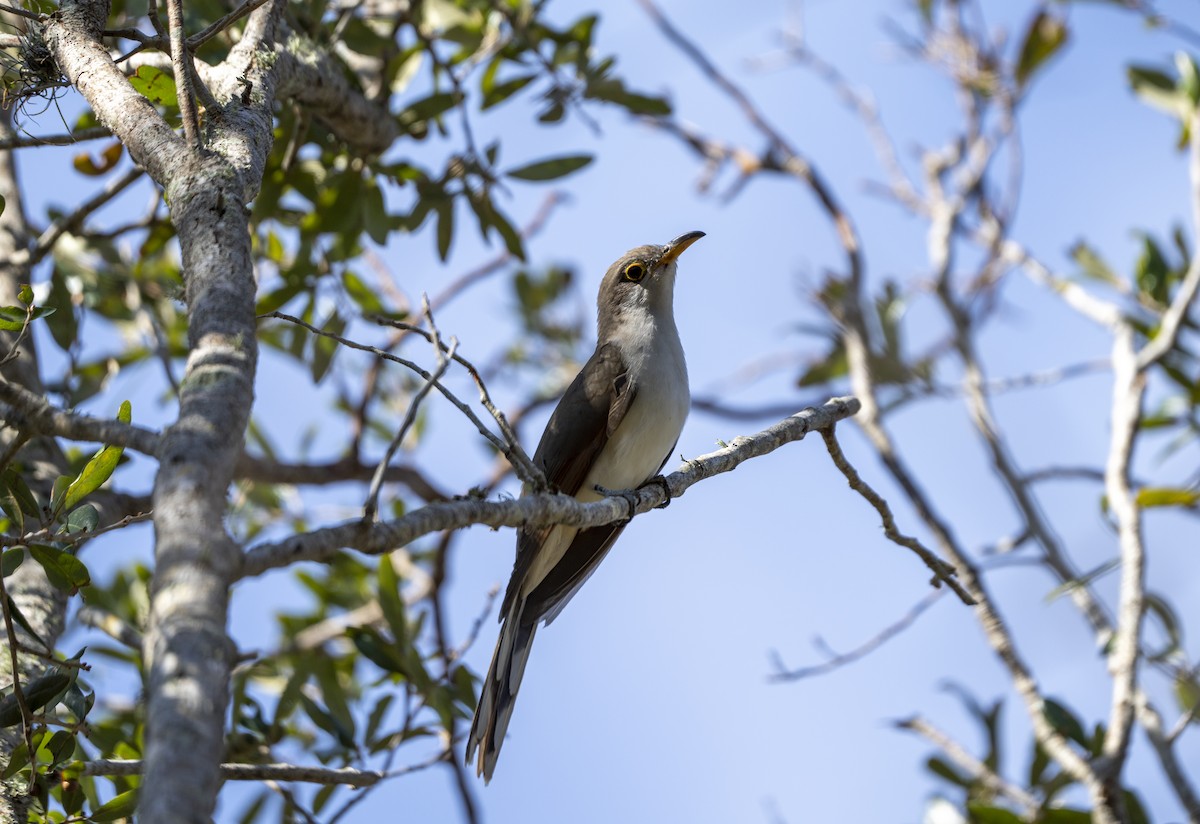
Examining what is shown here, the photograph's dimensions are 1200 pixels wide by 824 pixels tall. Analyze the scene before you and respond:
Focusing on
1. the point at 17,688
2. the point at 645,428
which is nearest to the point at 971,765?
the point at 645,428

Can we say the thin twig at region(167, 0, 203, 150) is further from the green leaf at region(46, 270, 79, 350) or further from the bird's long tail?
the green leaf at region(46, 270, 79, 350)

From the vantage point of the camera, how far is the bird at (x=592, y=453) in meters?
5.52

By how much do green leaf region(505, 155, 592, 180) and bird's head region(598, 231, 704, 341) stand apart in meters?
0.79

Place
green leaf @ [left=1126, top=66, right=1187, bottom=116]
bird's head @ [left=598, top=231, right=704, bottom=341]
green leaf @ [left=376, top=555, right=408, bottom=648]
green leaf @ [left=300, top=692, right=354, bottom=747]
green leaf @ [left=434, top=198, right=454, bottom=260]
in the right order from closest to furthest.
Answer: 1. green leaf @ [left=300, top=692, right=354, bottom=747]
2. green leaf @ [left=376, top=555, right=408, bottom=648]
3. green leaf @ [left=434, top=198, right=454, bottom=260]
4. bird's head @ [left=598, top=231, right=704, bottom=341]
5. green leaf @ [left=1126, top=66, right=1187, bottom=116]

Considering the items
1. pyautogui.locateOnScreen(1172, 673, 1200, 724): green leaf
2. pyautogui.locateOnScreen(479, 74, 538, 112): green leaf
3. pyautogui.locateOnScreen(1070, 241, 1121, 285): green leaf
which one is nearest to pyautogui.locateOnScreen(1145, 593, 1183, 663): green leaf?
pyautogui.locateOnScreen(1172, 673, 1200, 724): green leaf

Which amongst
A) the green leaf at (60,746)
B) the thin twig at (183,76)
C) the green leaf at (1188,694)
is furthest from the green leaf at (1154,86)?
the green leaf at (60,746)

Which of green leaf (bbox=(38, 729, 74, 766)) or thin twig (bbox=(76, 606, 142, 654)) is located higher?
thin twig (bbox=(76, 606, 142, 654))

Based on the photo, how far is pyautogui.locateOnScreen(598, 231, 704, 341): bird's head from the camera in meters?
6.70

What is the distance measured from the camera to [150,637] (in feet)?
6.49

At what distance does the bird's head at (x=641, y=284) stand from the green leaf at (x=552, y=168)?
2.60ft

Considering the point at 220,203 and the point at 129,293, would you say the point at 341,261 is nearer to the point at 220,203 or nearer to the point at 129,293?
the point at 129,293

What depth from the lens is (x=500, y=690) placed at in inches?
203

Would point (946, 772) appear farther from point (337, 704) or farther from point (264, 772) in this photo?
point (264, 772)

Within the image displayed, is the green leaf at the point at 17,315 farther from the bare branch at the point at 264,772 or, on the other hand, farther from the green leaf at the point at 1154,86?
the green leaf at the point at 1154,86
